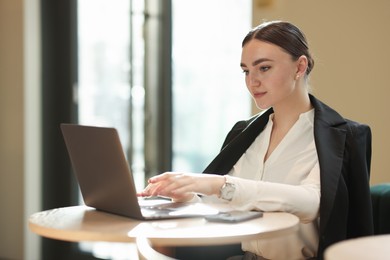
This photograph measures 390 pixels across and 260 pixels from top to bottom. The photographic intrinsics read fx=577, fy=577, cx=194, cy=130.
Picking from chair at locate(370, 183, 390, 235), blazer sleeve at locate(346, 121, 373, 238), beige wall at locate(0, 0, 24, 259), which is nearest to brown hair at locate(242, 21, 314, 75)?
blazer sleeve at locate(346, 121, 373, 238)

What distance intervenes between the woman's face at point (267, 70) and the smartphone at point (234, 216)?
0.52m

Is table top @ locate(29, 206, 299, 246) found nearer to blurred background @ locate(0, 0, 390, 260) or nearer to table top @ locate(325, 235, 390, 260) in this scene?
table top @ locate(325, 235, 390, 260)

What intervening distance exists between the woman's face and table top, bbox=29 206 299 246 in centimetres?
49

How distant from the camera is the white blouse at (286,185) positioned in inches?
66.2

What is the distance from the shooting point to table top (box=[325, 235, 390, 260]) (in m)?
1.00

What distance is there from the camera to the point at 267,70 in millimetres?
1959

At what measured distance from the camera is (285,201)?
1.68 m

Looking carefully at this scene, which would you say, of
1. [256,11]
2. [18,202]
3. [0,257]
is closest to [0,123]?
[18,202]

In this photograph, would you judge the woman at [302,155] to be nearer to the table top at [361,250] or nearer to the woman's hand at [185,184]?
the woman's hand at [185,184]

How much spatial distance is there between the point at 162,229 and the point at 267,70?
773 mm

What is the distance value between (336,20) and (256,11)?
49 cm

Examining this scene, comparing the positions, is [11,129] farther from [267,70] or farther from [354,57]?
[267,70]

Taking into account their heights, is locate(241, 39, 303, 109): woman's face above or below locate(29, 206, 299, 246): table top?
above

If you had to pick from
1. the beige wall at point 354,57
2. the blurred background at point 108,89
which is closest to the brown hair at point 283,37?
the beige wall at point 354,57
